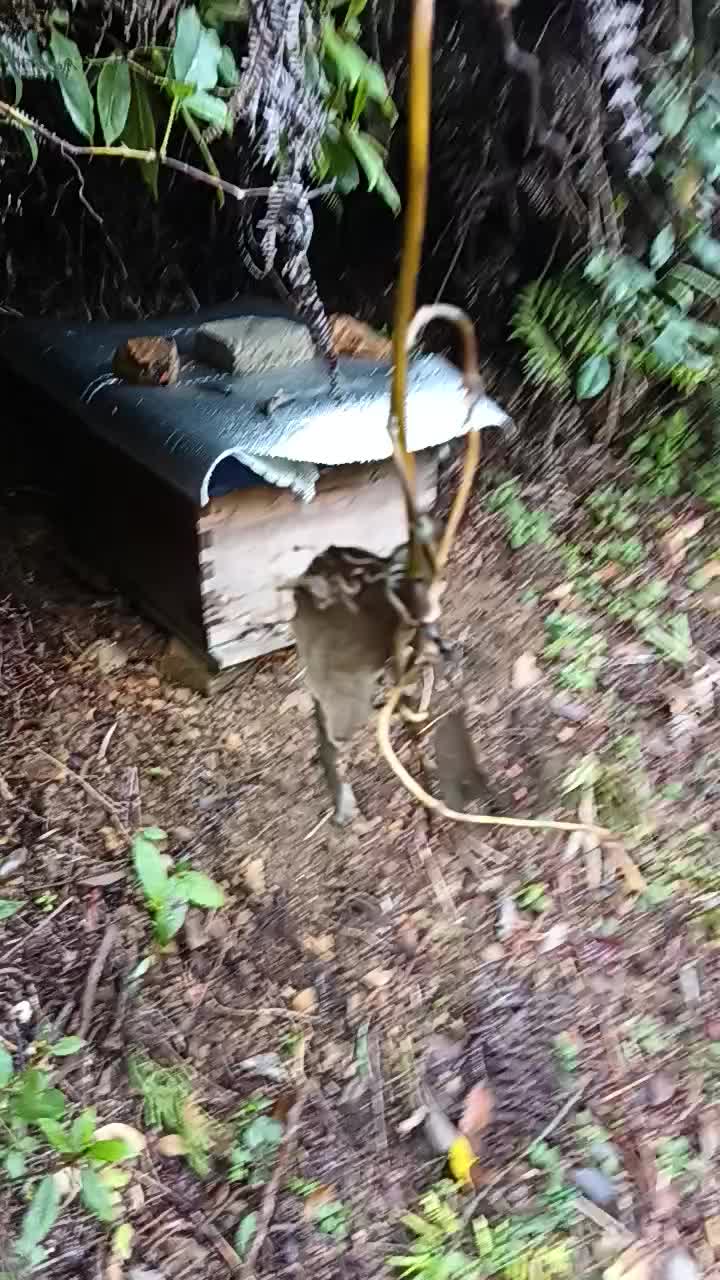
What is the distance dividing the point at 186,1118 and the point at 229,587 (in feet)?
2.74

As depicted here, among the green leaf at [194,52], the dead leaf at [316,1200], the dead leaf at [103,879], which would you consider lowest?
the dead leaf at [316,1200]

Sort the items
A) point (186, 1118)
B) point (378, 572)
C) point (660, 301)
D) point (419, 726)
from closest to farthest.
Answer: point (378, 572)
point (419, 726)
point (186, 1118)
point (660, 301)

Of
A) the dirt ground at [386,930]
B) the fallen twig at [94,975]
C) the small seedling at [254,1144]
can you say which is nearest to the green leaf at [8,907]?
the dirt ground at [386,930]

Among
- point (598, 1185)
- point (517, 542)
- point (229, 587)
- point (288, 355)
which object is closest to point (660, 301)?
point (517, 542)

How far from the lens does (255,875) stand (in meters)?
1.66

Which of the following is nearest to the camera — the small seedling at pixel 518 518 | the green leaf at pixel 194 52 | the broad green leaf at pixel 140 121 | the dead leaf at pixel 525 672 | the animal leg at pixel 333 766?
the animal leg at pixel 333 766

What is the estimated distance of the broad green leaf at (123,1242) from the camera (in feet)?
4.16

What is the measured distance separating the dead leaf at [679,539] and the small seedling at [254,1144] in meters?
1.29

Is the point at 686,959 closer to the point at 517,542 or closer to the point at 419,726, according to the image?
the point at 419,726

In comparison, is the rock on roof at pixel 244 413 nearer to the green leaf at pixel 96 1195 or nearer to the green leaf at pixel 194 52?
the green leaf at pixel 194 52

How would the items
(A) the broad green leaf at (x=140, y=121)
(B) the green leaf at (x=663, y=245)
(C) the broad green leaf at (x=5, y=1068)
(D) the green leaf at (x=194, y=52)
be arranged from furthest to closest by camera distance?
(B) the green leaf at (x=663, y=245) < (A) the broad green leaf at (x=140, y=121) < (D) the green leaf at (x=194, y=52) < (C) the broad green leaf at (x=5, y=1068)

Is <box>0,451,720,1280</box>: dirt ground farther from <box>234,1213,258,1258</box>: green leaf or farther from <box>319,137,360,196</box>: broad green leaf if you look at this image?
<box>319,137,360,196</box>: broad green leaf

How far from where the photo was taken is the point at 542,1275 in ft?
4.11

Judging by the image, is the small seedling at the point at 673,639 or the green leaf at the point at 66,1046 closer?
the green leaf at the point at 66,1046
